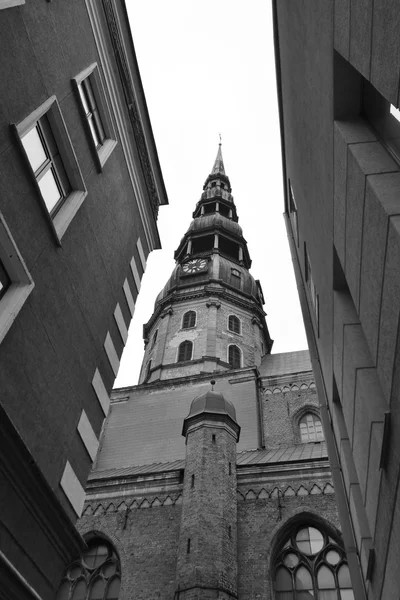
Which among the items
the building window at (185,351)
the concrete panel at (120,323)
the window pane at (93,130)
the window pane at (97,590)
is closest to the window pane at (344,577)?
the window pane at (97,590)

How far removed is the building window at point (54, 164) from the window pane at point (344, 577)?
1279 cm

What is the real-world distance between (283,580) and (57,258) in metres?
12.3

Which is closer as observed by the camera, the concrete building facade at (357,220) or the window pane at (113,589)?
the concrete building facade at (357,220)

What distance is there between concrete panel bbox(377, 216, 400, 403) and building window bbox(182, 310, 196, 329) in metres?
28.7

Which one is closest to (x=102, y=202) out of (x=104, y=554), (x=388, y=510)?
(x=388, y=510)

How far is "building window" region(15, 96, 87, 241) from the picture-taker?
7.09 m

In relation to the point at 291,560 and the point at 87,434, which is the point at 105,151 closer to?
the point at 87,434

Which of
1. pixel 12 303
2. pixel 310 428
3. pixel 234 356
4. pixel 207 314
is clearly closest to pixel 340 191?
pixel 12 303

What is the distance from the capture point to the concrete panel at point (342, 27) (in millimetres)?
4246

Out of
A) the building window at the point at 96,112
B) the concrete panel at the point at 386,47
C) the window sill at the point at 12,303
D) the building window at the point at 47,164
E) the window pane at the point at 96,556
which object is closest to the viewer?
the concrete panel at the point at 386,47

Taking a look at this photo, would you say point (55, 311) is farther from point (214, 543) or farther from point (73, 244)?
point (214, 543)

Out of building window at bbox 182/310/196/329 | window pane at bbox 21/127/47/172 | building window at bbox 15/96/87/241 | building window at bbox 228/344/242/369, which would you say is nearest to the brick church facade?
building window at bbox 228/344/242/369

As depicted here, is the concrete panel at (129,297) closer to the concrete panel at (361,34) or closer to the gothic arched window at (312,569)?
the concrete panel at (361,34)

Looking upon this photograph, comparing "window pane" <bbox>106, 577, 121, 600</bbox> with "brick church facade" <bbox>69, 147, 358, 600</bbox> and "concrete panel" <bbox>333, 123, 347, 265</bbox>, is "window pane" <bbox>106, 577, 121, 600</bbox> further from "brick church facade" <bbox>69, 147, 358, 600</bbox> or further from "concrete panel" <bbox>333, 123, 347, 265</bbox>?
"concrete panel" <bbox>333, 123, 347, 265</bbox>
